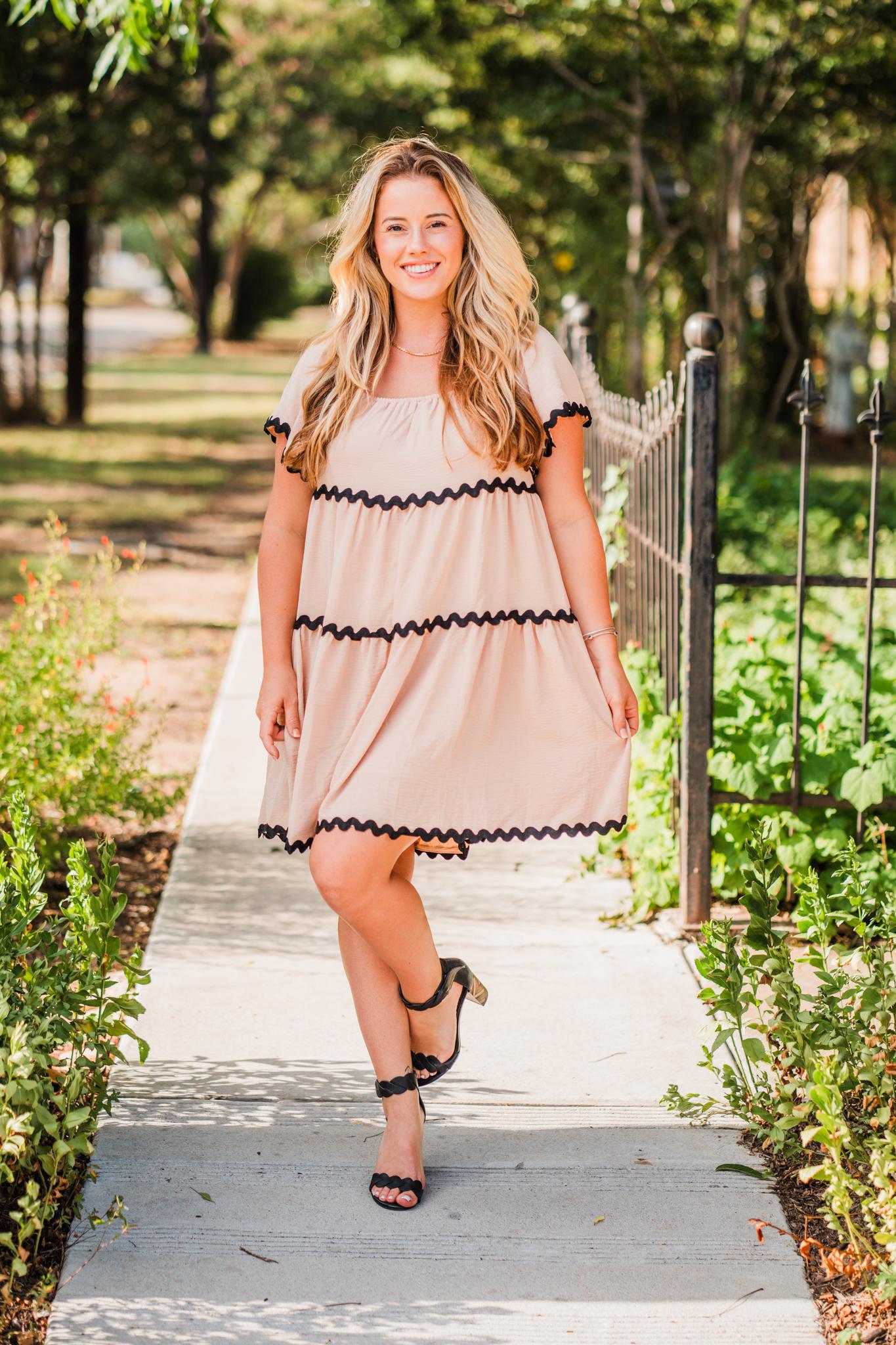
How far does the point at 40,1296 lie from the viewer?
2467 mm

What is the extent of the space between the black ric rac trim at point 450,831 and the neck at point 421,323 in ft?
2.94

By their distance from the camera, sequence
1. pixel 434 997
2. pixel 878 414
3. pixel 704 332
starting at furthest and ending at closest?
1. pixel 704 332
2. pixel 878 414
3. pixel 434 997

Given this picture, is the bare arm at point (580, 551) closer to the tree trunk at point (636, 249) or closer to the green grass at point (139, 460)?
the green grass at point (139, 460)

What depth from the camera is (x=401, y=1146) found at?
9.13 ft

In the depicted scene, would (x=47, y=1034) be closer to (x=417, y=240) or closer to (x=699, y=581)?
(x=417, y=240)

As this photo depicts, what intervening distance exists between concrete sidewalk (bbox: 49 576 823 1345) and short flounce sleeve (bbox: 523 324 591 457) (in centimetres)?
127

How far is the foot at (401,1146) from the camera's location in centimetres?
275

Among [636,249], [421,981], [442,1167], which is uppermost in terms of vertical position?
[636,249]

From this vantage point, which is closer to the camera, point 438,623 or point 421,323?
point 438,623

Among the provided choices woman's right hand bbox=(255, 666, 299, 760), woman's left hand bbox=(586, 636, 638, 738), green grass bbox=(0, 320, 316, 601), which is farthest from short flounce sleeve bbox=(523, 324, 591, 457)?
green grass bbox=(0, 320, 316, 601)

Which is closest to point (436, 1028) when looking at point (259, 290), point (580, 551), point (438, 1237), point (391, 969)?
point (391, 969)

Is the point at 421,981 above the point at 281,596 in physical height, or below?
below

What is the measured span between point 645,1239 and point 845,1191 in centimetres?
39

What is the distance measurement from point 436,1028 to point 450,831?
487mm
